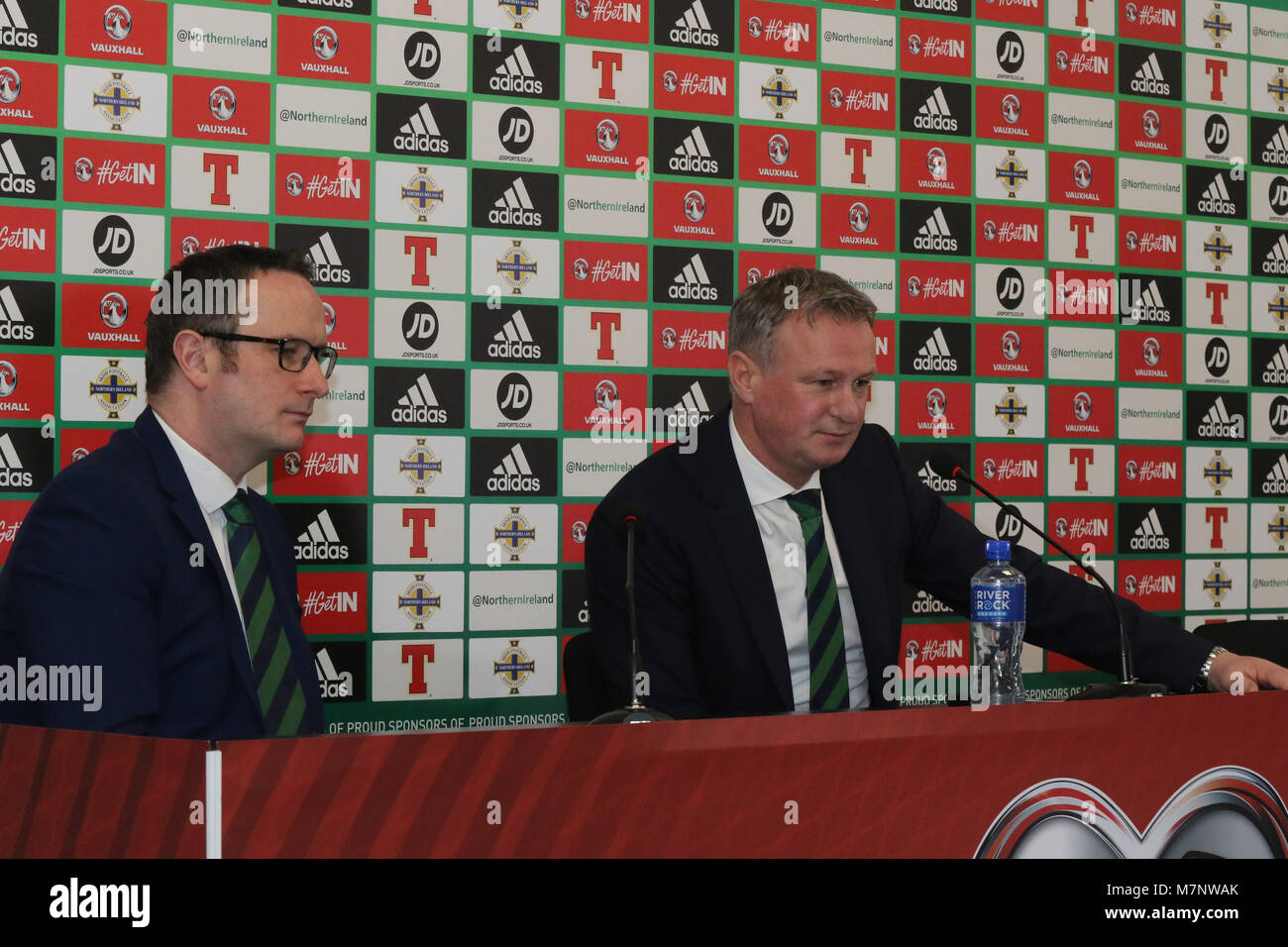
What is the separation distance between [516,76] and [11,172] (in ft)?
4.10

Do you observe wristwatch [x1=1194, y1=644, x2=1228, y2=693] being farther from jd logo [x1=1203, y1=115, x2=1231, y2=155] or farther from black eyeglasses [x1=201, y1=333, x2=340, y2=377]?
jd logo [x1=1203, y1=115, x2=1231, y2=155]

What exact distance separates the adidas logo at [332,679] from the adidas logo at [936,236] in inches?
80.1

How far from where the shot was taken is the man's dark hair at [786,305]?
2.19m

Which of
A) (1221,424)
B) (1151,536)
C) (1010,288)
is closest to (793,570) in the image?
(1010,288)

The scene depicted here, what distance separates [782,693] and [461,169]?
5.67 ft

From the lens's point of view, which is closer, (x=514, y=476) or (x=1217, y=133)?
(x=514, y=476)

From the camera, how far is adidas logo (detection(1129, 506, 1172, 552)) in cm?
369

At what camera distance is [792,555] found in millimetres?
2189

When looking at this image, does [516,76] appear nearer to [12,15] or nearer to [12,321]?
[12,15]

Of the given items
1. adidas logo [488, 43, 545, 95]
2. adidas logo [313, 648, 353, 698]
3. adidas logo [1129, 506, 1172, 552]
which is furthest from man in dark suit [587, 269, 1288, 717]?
adidas logo [1129, 506, 1172, 552]

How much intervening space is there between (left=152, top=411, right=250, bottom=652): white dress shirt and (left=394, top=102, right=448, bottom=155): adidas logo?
4.53 feet

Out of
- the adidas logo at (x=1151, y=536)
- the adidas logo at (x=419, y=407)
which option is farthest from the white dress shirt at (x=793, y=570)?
the adidas logo at (x=1151, y=536)

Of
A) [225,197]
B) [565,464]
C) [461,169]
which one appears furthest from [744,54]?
[225,197]

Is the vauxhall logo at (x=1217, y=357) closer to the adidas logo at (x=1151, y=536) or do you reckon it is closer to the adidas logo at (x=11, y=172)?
the adidas logo at (x=1151, y=536)
